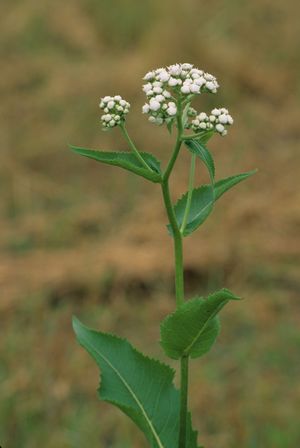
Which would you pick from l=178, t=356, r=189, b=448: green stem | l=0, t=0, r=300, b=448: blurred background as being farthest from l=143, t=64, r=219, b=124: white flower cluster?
l=0, t=0, r=300, b=448: blurred background

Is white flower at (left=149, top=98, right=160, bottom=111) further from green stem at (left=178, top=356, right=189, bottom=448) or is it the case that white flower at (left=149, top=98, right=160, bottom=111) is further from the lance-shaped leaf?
green stem at (left=178, top=356, right=189, bottom=448)

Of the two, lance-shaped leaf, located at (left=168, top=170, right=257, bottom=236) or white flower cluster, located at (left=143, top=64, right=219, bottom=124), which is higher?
white flower cluster, located at (left=143, top=64, right=219, bottom=124)

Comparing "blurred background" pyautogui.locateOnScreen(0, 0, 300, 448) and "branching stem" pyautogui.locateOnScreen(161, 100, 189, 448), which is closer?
"branching stem" pyautogui.locateOnScreen(161, 100, 189, 448)

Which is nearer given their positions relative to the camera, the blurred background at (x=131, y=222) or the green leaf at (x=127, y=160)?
the green leaf at (x=127, y=160)

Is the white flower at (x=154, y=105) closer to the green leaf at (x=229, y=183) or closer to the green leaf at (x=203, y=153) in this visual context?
the green leaf at (x=203, y=153)

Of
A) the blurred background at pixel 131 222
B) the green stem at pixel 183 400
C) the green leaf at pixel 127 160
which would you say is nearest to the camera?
the green leaf at pixel 127 160

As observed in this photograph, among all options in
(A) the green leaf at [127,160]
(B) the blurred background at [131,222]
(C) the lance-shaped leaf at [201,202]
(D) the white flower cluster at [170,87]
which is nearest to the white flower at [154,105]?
(D) the white flower cluster at [170,87]

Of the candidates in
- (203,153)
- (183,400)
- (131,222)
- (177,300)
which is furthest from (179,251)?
(131,222)

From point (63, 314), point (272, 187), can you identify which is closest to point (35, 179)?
point (272, 187)

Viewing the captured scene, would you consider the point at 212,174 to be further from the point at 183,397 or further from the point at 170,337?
the point at 183,397
